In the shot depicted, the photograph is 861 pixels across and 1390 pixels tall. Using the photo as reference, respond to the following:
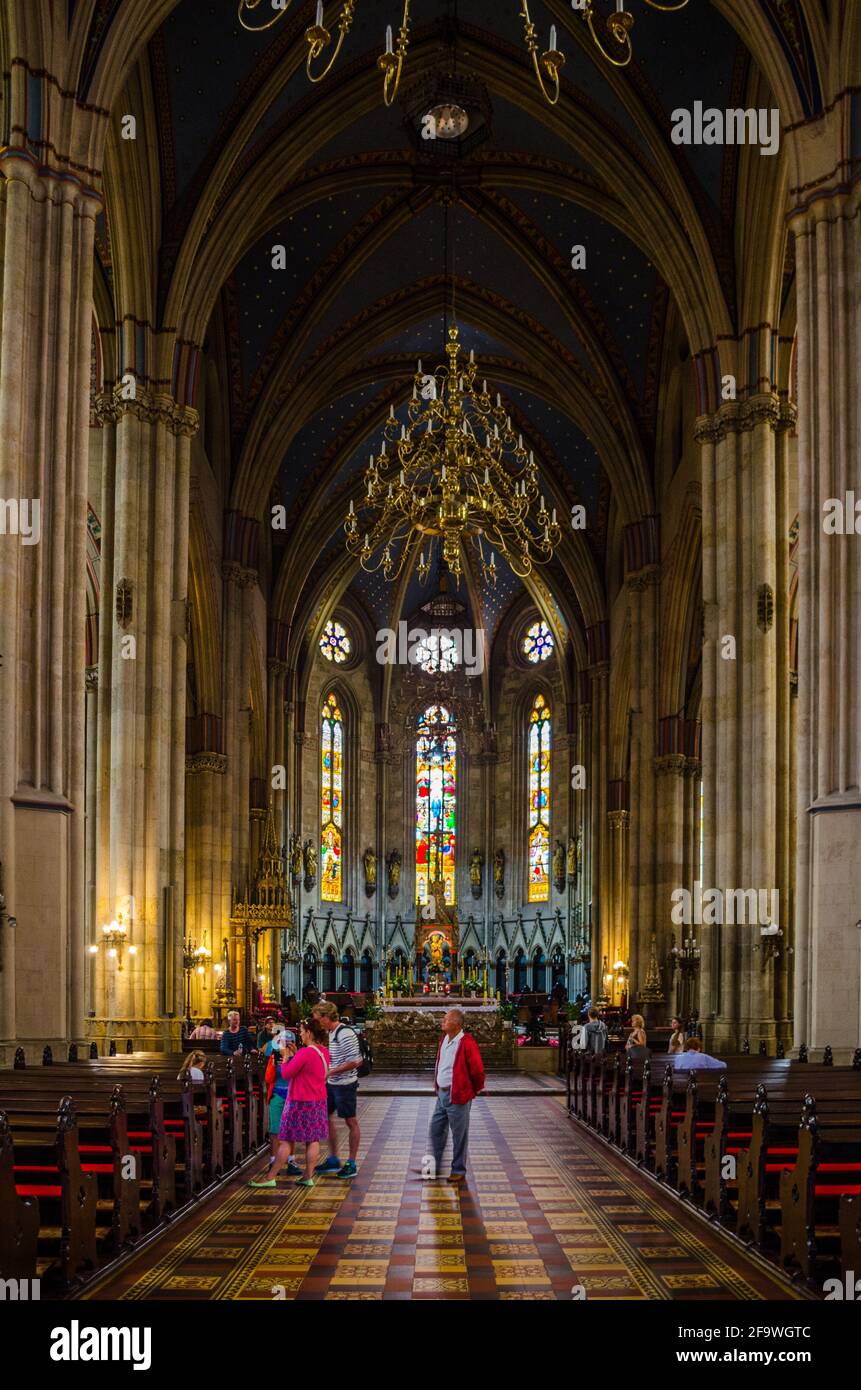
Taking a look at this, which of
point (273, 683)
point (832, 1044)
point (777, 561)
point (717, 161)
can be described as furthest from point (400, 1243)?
point (273, 683)

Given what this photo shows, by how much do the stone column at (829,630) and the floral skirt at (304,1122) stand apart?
22.9 ft

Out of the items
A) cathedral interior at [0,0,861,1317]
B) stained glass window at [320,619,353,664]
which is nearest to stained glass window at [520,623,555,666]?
cathedral interior at [0,0,861,1317]

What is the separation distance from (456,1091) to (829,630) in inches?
298

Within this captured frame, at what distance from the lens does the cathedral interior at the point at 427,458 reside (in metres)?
16.4

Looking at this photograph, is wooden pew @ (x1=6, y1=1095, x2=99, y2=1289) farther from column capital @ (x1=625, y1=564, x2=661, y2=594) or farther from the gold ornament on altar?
the gold ornament on altar

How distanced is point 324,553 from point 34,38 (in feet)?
86.5

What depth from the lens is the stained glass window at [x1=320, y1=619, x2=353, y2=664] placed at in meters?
48.6

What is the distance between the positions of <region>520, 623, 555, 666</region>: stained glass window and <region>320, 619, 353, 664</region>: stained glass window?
238 inches

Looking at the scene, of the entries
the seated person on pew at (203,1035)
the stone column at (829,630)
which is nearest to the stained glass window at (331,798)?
the seated person on pew at (203,1035)

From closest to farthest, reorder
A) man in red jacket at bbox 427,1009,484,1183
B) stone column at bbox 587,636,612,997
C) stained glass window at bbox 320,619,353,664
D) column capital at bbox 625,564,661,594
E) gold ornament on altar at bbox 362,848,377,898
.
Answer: man in red jacket at bbox 427,1009,484,1183 → column capital at bbox 625,564,661,594 → stone column at bbox 587,636,612,997 → stained glass window at bbox 320,619,353,664 → gold ornament on altar at bbox 362,848,377,898

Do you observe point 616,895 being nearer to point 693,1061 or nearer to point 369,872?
point 369,872

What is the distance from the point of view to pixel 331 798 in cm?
4891

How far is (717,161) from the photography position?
24.3m

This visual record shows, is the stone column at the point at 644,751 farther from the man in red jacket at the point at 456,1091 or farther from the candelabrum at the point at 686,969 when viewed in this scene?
the man in red jacket at the point at 456,1091
